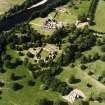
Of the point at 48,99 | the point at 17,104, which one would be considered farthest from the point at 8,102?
the point at 48,99

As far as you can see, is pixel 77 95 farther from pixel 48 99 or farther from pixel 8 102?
pixel 8 102

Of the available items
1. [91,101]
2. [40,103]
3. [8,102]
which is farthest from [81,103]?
[8,102]

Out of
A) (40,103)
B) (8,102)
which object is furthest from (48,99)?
(8,102)

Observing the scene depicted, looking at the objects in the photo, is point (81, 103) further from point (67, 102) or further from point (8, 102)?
point (8, 102)

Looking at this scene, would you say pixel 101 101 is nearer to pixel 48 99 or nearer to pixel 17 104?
pixel 48 99

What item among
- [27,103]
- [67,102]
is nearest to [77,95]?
[67,102]
